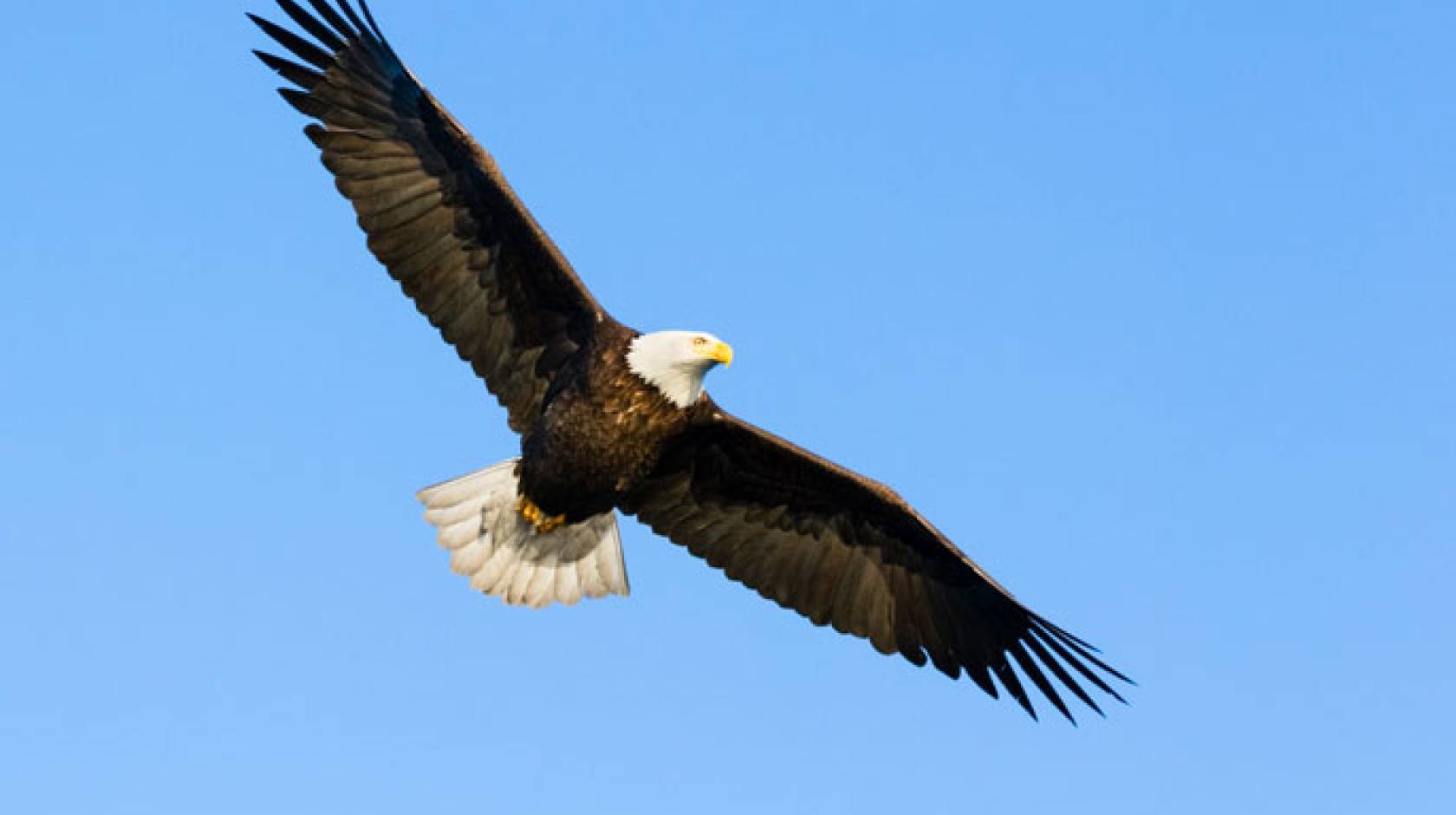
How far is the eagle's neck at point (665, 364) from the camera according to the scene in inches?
463

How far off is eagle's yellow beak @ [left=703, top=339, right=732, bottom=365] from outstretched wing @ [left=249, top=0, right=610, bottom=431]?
0.63 m

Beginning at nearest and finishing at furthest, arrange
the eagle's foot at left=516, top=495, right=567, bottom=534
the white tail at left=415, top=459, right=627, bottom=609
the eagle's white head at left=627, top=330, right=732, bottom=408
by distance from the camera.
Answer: the eagle's white head at left=627, top=330, right=732, bottom=408, the eagle's foot at left=516, top=495, right=567, bottom=534, the white tail at left=415, top=459, right=627, bottom=609

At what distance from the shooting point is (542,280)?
12141 mm

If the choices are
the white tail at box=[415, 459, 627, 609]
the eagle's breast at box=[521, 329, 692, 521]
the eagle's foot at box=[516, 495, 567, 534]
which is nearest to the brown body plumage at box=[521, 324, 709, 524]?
the eagle's breast at box=[521, 329, 692, 521]

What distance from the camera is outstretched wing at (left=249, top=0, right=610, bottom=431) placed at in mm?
11914

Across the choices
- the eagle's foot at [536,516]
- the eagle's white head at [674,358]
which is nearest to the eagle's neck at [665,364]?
the eagle's white head at [674,358]

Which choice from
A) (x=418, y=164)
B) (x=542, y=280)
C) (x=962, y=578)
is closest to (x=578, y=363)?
(x=542, y=280)

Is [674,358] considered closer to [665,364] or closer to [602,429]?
[665,364]

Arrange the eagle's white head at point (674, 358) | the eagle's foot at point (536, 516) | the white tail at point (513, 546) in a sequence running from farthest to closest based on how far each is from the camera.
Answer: the white tail at point (513, 546) → the eagle's foot at point (536, 516) → the eagle's white head at point (674, 358)

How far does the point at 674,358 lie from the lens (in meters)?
11.8

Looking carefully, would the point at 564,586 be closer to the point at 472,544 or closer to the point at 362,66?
the point at 472,544

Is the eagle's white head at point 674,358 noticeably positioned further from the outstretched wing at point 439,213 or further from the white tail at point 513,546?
the white tail at point 513,546

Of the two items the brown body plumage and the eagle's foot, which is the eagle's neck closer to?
the brown body plumage

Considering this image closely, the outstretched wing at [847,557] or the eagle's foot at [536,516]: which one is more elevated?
the outstretched wing at [847,557]
